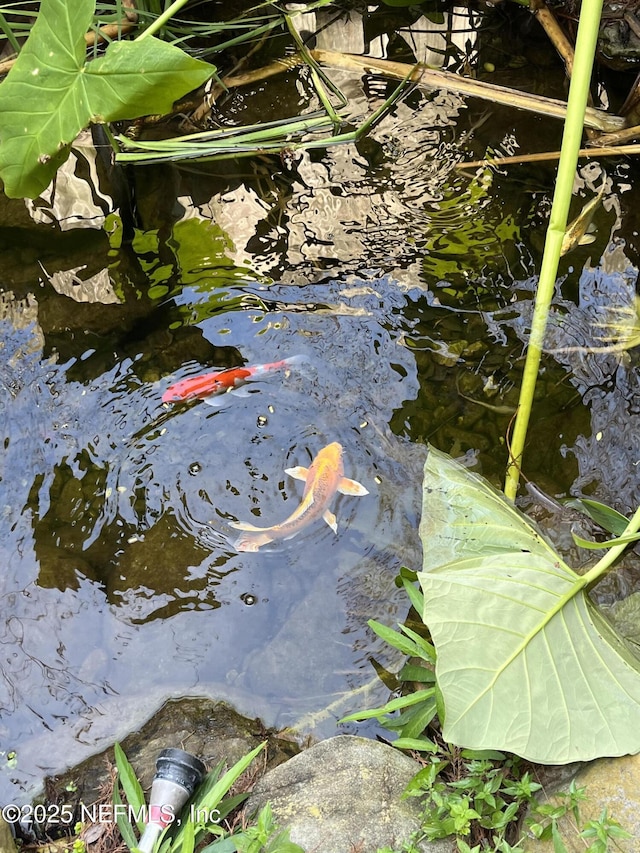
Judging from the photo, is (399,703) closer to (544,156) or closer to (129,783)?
(129,783)

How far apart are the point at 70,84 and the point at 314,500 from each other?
60.2 inches

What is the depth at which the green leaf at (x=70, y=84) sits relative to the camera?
1.90 m

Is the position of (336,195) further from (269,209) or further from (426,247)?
(426,247)

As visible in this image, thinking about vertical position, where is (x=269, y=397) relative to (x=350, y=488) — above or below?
above

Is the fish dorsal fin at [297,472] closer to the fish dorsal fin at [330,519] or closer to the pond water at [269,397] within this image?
the pond water at [269,397]

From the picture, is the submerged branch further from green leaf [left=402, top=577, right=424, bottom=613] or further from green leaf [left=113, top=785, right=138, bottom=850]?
green leaf [left=113, top=785, right=138, bottom=850]

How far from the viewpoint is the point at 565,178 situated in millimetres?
1927

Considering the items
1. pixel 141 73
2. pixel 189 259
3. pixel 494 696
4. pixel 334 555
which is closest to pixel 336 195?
pixel 189 259

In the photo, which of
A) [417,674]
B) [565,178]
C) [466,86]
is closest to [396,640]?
[417,674]

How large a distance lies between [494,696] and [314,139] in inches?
104

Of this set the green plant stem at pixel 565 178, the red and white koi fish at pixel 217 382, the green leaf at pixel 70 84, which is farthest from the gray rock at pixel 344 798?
the green leaf at pixel 70 84

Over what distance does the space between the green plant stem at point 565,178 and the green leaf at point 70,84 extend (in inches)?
39.4

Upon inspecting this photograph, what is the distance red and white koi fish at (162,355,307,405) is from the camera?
8.87 ft

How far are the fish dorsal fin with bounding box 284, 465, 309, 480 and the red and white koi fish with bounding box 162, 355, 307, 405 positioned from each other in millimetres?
421
